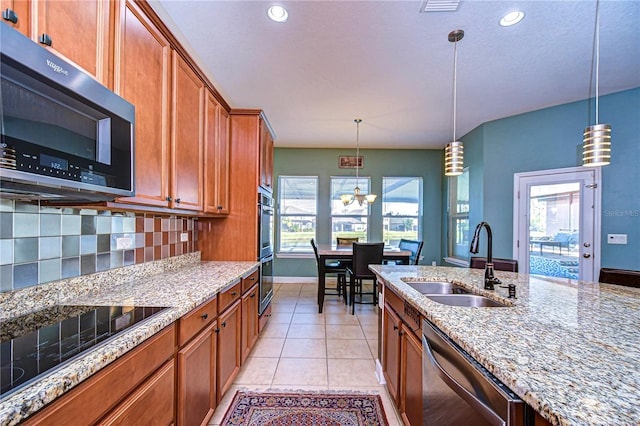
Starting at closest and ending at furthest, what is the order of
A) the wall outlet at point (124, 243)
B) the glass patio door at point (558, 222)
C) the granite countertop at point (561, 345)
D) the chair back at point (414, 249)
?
1. the granite countertop at point (561, 345)
2. the wall outlet at point (124, 243)
3. the glass patio door at point (558, 222)
4. the chair back at point (414, 249)

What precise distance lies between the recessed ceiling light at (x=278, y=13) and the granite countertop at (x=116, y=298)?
197 cm

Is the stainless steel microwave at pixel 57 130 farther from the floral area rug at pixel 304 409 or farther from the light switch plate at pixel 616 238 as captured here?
the light switch plate at pixel 616 238

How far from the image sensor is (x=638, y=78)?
277 cm

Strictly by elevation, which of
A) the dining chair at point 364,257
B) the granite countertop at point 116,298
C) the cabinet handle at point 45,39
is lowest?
the dining chair at point 364,257

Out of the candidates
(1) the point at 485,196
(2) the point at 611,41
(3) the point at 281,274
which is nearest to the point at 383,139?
(1) the point at 485,196

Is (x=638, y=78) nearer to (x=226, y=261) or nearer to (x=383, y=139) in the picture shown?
(x=383, y=139)

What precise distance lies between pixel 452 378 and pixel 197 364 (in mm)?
1275

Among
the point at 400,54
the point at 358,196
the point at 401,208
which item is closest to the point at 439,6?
the point at 400,54

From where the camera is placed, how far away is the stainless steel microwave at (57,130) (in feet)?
2.47

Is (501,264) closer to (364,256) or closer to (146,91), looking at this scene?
(364,256)

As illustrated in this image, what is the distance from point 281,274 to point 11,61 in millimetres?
4992

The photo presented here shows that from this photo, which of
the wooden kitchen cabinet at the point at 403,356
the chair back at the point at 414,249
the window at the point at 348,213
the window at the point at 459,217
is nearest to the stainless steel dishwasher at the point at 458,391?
the wooden kitchen cabinet at the point at 403,356

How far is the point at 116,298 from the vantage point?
4.48ft

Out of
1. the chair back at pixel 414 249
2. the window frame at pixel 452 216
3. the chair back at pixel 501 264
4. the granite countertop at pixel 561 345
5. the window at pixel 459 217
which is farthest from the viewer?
the window frame at pixel 452 216
